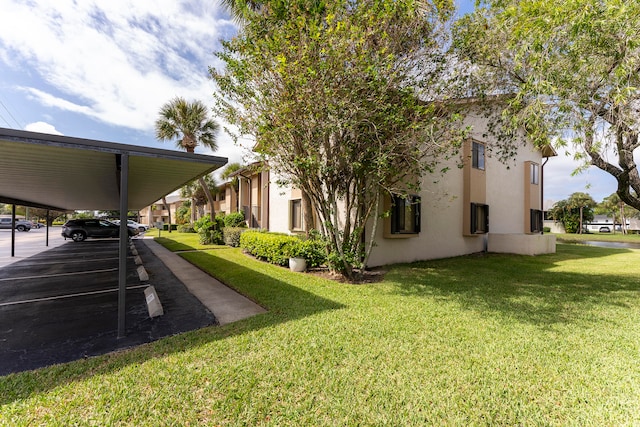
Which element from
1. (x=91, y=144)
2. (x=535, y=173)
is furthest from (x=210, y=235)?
(x=535, y=173)

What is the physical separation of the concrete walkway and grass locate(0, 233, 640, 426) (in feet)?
1.37

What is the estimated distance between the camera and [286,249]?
994cm

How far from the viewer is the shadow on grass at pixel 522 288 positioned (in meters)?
5.64

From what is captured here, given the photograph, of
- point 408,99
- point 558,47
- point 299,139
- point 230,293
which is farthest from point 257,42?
point 558,47

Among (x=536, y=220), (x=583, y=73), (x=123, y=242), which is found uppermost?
(x=583, y=73)

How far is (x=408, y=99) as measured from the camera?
658cm

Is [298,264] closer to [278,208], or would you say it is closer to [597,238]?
[278,208]

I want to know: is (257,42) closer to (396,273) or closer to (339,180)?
(339,180)

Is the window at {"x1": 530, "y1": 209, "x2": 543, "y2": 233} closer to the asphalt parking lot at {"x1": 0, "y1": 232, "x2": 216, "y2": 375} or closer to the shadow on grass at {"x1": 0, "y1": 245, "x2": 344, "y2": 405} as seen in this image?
the shadow on grass at {"x1": 0, "y1": 245, "x2": 344, "y2": 405}

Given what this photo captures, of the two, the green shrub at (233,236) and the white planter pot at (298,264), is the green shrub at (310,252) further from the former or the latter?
the green shrub at (233,236)

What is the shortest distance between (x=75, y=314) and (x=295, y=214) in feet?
29.5

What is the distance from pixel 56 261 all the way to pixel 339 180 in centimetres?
1161

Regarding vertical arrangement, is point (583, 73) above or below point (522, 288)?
above

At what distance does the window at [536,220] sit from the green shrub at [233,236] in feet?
54.0
